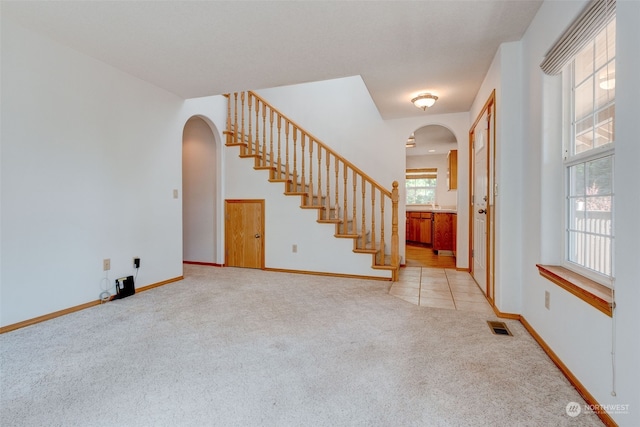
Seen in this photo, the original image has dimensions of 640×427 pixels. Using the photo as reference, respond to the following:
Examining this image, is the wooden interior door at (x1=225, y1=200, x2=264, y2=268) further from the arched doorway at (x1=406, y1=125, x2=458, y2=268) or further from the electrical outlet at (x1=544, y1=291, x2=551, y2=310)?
the electrical outlet at (x1=544, y1=291, x2=551, y2=310)

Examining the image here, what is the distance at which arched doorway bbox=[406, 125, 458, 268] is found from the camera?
591 cm

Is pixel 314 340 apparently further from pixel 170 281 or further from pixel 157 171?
pixel 157 171

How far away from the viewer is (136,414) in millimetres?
1358

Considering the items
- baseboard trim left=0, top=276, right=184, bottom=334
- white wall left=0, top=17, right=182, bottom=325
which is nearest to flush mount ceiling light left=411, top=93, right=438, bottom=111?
white wall left=0, top=17, right=182, bottom=325

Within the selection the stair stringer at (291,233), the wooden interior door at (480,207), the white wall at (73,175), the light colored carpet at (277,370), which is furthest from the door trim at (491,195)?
the white wall at (73,175)

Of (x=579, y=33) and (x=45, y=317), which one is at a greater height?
(x=579, y=33)

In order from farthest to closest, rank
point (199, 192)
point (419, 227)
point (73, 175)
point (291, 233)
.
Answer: point (419, 227), point (199, 192), point (291, 233), point (73, 175)

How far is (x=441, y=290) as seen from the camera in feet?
11.2

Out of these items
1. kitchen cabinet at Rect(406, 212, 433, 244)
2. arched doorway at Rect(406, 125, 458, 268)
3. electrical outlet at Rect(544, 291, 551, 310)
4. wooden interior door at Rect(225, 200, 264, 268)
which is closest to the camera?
electrical outlet at Rect(544, 291, 551, 310)

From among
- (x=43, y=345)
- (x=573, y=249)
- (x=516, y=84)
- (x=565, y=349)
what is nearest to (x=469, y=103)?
(x=516, y=84)

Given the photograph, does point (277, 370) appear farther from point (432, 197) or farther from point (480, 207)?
point (432, 197)

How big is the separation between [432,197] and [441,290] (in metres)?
5.05

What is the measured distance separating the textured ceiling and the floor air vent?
2344 mm

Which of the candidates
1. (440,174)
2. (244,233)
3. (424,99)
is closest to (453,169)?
(440,174)
